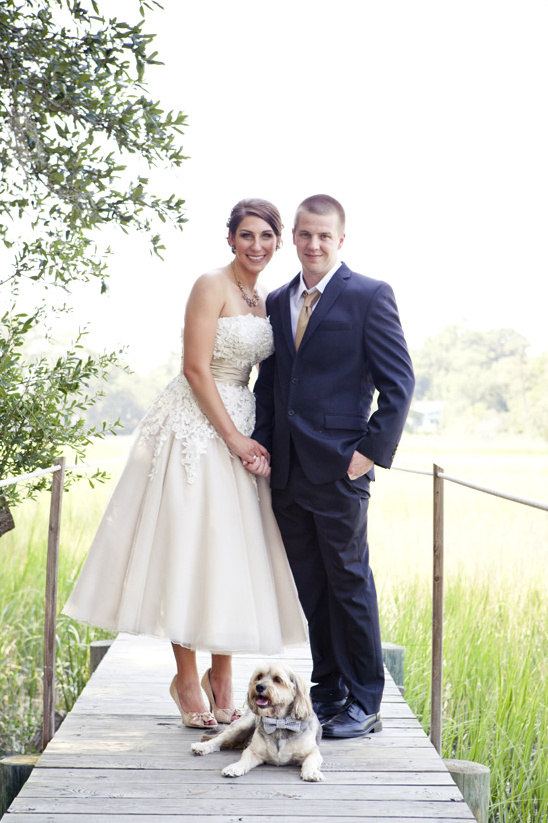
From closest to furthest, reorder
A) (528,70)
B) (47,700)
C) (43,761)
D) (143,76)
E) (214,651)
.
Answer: (43,761), (214,651), (143,76), (47,700), (528,70)

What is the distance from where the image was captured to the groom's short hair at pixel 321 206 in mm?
2703

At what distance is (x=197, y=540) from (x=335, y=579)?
0.44 meters

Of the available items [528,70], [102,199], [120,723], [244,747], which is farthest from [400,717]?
[528,70]

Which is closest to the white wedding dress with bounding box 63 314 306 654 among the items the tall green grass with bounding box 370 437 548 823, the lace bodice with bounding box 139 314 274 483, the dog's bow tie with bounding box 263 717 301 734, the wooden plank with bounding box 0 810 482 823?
the lace bodice with bounding box 139 314 274 483

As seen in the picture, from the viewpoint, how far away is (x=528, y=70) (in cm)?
4712

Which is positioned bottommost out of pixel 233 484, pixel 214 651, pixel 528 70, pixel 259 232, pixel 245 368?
pixel 214 651

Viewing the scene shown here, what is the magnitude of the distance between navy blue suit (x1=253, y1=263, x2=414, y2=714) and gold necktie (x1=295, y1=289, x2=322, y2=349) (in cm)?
3

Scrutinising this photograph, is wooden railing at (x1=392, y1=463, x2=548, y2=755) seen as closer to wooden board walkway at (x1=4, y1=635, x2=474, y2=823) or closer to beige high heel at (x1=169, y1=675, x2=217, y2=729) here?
wooden board walkway at (x1=4, y1=635, x2=474, y2=823)

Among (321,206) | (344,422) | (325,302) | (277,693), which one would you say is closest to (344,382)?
(344,422)

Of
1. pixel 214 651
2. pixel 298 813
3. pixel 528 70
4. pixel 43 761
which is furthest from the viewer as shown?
pixel 528 70

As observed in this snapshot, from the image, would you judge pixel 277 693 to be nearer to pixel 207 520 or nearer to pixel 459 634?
pixel 207 520

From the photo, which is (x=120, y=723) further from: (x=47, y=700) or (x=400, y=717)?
(x=400, y=717)

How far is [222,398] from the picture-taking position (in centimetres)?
286

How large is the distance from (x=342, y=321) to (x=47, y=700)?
5.46 feet
